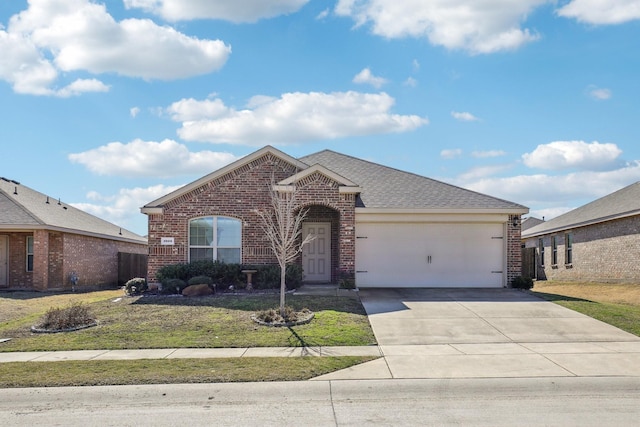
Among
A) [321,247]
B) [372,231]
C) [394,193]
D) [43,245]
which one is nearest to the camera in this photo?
[372,231]

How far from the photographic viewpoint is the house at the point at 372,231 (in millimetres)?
18094

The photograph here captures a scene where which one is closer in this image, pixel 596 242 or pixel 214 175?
pixel 214 175

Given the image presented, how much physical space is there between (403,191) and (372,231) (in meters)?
2.17

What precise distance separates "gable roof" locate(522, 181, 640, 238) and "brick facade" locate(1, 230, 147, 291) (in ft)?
73.4

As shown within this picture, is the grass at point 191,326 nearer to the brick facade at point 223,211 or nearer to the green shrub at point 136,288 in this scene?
the green shrub at point 136,288

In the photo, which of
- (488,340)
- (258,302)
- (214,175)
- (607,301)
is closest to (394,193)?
(214,175)

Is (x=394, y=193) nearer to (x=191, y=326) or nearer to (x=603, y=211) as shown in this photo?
(x=191, y=326)

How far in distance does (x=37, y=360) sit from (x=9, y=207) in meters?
14.8

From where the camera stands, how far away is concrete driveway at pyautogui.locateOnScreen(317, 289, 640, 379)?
8578 mm

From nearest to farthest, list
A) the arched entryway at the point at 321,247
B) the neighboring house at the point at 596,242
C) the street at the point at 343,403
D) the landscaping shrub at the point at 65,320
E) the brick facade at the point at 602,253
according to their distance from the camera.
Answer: the street at the point at 343,403
the landscaping shrub at the point at 65,320
the arched entryway at the point at 321,247
the brick facade at the point at 602,253
the neighboring house at the point at 596,242

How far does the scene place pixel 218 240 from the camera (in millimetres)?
18281

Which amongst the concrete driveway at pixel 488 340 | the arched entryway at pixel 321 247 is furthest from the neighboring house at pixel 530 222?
the concrete driveway at pixel 488 340

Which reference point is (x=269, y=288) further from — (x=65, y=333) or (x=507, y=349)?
(x=507, y=349)

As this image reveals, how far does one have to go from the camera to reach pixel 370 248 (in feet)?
60.2
